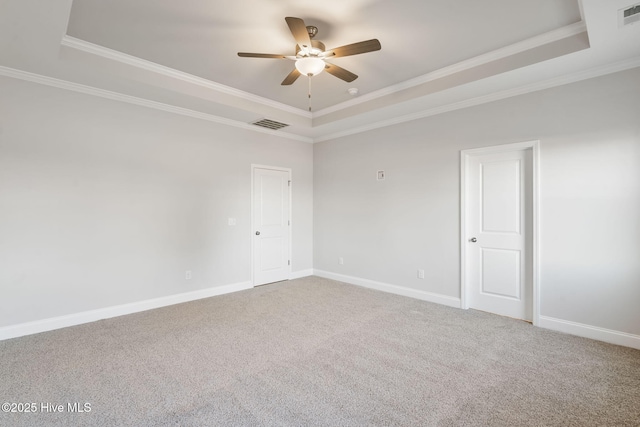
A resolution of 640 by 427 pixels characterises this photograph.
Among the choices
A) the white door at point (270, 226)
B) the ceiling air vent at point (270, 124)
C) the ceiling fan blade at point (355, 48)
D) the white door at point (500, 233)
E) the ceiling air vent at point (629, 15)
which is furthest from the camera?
the white door at point (270, 226)

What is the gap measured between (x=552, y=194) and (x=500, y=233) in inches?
27.8

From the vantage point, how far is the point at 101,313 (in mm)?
3600

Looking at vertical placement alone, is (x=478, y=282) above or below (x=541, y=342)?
above

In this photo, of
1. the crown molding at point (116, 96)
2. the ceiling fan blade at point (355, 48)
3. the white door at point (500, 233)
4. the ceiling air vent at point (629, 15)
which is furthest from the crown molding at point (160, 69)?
A: the ceiling air vent at point (629, 15)

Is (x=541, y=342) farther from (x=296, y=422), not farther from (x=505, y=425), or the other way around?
(x=296, y=422)

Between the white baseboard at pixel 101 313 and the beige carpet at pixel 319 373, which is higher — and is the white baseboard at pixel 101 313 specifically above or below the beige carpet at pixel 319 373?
above

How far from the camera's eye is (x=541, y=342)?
298 cm

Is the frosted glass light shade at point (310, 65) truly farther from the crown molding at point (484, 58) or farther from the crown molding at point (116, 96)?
the crown molding at point (116, 96)

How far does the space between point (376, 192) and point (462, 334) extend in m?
2.49

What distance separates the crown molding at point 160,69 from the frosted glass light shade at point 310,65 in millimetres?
1739

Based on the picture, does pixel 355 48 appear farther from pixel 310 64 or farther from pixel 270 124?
pixel 270 124

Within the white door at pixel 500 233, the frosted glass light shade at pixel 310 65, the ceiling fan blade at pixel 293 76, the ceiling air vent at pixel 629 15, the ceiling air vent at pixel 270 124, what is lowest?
the white door at pixel 500 233

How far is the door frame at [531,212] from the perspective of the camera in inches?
132

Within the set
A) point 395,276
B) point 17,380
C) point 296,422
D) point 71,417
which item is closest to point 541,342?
point 395,276
